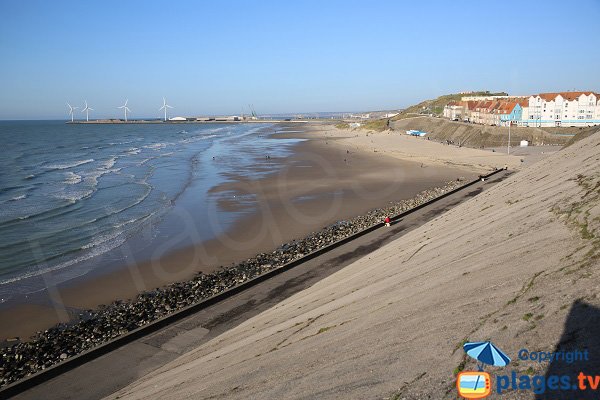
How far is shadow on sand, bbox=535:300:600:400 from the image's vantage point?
15.8 feet

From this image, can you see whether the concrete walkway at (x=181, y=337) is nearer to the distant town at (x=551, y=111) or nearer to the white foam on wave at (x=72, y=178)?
the white foam on wave at (x=72, y=178)

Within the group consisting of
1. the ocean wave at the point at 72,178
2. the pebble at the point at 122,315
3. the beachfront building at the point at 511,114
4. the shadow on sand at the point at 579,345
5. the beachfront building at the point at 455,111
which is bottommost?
the pebble at the point at 122,315

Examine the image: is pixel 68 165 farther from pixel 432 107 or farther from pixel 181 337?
pixel 432 107

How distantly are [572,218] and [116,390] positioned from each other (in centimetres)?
1152

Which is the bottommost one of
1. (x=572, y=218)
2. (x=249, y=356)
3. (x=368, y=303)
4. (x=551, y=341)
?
(x=249, y=356)

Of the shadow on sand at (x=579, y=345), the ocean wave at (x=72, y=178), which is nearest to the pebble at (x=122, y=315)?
the shadow on sand at (x=579, y=345)

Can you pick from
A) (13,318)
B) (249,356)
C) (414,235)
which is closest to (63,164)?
(13,318)

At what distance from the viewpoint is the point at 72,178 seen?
1847 inches

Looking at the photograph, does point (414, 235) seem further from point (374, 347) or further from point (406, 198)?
point (406, 198)

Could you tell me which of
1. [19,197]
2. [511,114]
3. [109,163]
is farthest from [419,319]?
[511,114]

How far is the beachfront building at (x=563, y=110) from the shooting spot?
75.2 metres

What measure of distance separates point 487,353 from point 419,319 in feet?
6.78

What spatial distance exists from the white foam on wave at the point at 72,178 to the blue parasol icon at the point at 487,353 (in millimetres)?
45342

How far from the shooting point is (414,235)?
725 inches
